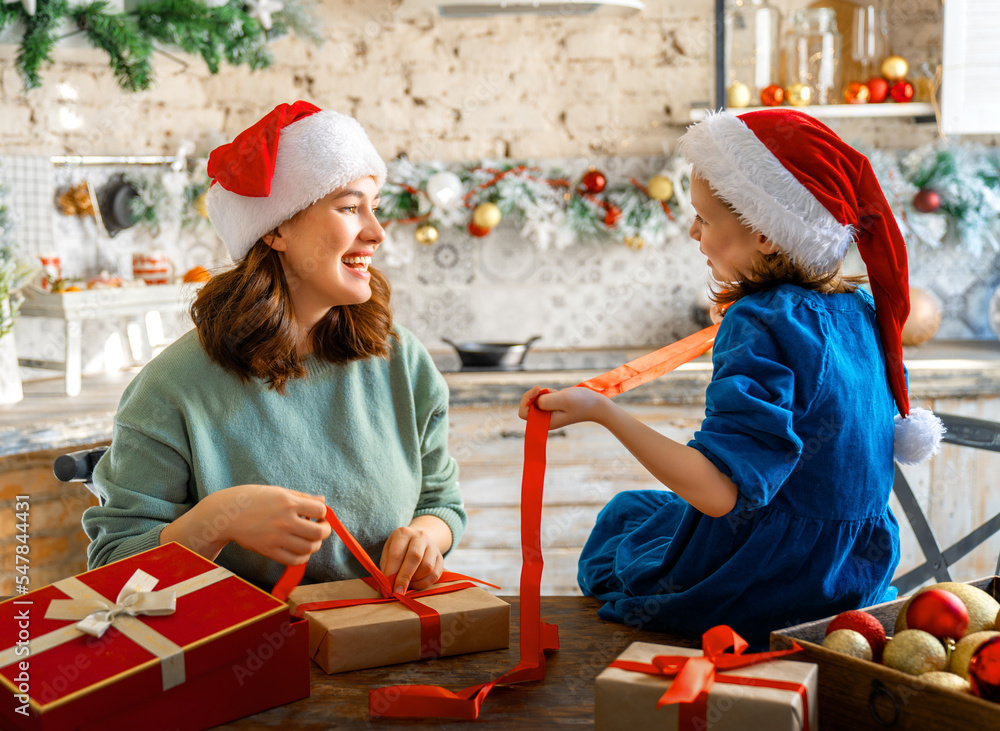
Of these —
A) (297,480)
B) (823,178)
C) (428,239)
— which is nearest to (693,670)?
(823,178)

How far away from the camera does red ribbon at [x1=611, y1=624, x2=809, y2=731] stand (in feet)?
2.47

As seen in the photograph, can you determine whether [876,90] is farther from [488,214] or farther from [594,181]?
[488,214]

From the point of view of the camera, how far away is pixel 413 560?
117 centimetres

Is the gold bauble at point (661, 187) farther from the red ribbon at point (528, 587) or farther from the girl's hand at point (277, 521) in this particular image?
the girl's hand at point (277, 521)

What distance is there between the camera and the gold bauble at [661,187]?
3240mm

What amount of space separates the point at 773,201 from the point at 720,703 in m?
0.63

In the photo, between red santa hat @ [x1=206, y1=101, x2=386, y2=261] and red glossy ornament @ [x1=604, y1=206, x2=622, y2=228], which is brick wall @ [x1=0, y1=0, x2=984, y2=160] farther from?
red santa hat @ [x1=206, y1=101, x2=386, y2=261]

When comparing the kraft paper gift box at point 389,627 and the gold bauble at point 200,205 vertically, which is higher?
the gold bauble at point 200,205

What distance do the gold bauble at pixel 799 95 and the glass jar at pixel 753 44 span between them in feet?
0.34

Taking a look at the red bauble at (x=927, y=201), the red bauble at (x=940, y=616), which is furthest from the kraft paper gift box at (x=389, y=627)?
the red bauble at (x=927, y=201)

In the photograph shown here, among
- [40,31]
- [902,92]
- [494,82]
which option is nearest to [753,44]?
[902,92]

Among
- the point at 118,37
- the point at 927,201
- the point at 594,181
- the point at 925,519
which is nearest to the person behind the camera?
the point at 925,519

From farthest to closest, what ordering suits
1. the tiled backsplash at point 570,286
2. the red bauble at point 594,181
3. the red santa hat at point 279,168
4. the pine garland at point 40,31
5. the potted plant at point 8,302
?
the tiled backsplash at point 570,286, the red bauble at point 594,181, the potted plant at point 8,302, the pine garland at point 40,31, the red santa hat at point 279,168

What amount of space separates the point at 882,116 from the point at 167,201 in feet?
8.81
